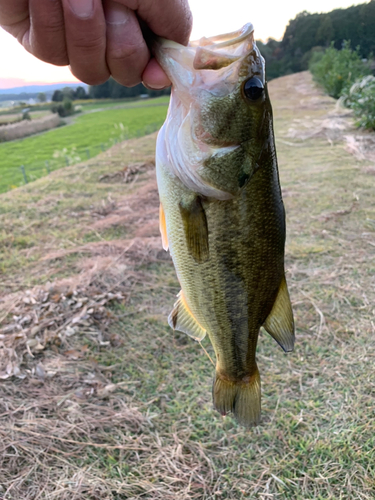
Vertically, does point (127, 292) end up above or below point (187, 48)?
below

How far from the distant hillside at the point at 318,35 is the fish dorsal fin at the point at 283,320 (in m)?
5.40

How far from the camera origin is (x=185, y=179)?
1364 millimetres

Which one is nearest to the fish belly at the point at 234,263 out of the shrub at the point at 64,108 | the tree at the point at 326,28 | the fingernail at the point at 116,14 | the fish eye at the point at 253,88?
the fish eye at the point at 253,88

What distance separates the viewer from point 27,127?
7.89 metres

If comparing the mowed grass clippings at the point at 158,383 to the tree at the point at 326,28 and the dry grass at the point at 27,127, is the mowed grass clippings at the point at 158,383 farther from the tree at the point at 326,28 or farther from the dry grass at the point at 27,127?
the tree at the point at 326,28

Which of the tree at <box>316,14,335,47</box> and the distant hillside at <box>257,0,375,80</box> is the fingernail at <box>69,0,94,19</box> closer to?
the distant hillside at <box>257,0,375,80</box>

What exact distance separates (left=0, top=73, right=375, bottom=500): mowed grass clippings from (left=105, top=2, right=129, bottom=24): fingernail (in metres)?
2.51

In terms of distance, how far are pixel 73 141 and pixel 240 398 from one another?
12884mm

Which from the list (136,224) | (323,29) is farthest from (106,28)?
(323,29)

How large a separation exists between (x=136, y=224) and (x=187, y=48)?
16.8ft

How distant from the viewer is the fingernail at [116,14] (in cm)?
115

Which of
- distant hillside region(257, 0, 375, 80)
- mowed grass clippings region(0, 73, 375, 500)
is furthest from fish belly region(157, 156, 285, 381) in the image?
distant hillside region(257, 0, 375, 80)

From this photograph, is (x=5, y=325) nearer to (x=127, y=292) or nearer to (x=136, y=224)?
(x=127, y=292)

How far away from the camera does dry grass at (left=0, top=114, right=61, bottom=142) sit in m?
6.76
